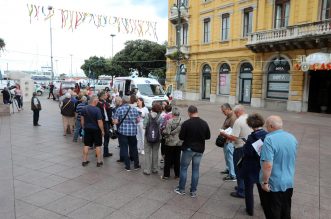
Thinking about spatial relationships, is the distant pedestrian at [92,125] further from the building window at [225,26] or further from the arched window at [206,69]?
the arched window at [206,69]

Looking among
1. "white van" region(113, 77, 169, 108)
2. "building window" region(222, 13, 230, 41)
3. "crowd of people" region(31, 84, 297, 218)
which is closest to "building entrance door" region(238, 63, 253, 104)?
"building window" region(222, 13, 230, 41)

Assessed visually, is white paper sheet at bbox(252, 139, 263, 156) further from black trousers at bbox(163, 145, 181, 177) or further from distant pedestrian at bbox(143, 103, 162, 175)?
distant pedestrian at bbox(143, 103, 162, 175)

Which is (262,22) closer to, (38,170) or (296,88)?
(296,88)

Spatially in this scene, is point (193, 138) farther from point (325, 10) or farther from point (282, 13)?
point (282, 13)

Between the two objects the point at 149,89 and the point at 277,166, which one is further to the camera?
the point at 149,89

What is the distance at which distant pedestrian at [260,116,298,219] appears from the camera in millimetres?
3434

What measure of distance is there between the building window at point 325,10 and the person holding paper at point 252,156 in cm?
1780

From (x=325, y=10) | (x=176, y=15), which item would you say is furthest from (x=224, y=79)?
(x=325, y=10)

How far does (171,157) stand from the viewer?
20.1ft

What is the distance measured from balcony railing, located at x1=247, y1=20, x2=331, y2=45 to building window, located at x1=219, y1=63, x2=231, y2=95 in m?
4.04

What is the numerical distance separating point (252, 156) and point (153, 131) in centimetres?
252

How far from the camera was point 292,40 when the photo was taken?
19031 millimetres

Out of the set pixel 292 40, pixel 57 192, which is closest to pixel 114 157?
pixel 57 192

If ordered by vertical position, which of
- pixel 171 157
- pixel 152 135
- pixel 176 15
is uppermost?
pixel 176 15
